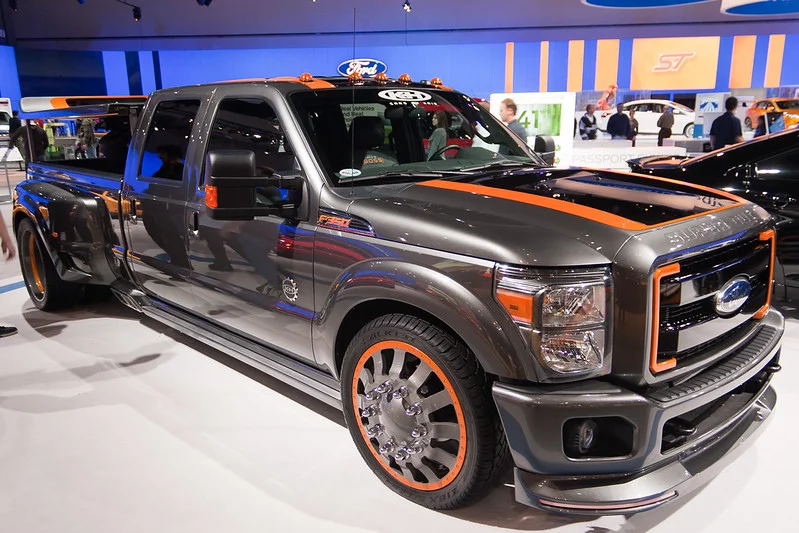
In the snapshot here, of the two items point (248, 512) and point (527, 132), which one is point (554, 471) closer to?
point (248, 512)

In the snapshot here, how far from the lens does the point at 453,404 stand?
7.04ft

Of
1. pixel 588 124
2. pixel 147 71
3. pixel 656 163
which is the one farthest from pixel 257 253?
pixel 147 71

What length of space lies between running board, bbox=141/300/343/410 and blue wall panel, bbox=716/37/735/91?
8.98 metres

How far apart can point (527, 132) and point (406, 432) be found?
7161mm

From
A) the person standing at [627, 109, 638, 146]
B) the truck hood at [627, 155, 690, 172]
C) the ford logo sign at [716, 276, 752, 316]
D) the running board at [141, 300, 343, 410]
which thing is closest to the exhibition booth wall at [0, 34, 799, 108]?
the person standing at [627, 109, 638, 146]

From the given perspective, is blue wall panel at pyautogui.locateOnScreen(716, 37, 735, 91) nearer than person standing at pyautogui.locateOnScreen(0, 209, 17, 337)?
No

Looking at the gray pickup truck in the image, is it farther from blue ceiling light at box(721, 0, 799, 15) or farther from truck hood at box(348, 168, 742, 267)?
blue ceiling light at box(721, 0, 799, 15)

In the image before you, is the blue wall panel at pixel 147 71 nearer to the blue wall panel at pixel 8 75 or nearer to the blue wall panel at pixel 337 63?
the blue wall panel at pixel 337 63

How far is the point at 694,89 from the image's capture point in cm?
941

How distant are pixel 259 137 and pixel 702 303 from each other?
2012 mm

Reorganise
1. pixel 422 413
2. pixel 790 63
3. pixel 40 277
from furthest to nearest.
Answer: pixel 790 63, pixel 40 277, pixel 422 413

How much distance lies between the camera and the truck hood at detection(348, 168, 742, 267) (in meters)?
1.90

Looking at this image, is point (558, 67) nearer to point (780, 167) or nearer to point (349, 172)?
point (780, 167)

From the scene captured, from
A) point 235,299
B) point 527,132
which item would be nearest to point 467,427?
point 235,299
